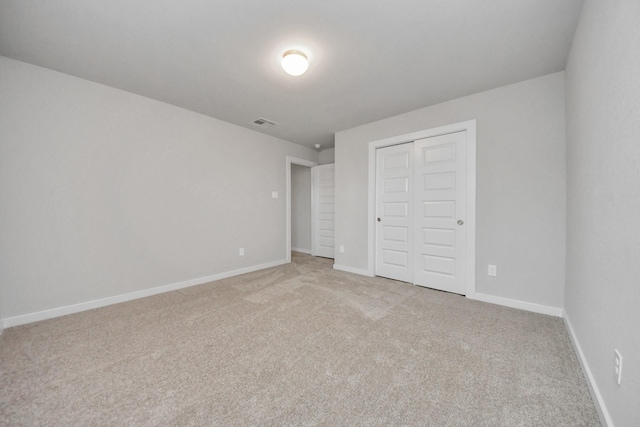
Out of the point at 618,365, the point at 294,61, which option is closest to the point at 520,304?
the point at 618,365

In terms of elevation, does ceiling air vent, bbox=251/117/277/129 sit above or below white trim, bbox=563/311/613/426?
above

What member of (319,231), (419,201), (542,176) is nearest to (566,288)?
(542,176)

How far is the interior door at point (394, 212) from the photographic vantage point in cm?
339

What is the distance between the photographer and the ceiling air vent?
3.65 m

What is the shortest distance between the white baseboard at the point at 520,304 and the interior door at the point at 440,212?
0.20m

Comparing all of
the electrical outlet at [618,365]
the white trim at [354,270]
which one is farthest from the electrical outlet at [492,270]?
the electrical outlet at [618,365]

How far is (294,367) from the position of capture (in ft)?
5.17

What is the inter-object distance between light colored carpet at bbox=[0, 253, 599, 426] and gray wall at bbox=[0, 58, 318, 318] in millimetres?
494

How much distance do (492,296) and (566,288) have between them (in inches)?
25.1

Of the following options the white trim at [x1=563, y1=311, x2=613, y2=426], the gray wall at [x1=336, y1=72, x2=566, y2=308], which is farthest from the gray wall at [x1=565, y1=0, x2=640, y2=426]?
the gray wall at [x1=336, y1=72, x2=566, y2=308]

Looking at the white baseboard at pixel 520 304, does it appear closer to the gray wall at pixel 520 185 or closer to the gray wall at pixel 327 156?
the gray wall at pixel 520 185

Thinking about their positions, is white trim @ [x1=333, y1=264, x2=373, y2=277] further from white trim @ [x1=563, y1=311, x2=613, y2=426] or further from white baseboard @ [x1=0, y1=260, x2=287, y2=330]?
white trim @ [x1=563, y1=311, x2=613, y2=426]

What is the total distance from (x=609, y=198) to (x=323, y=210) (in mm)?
4398

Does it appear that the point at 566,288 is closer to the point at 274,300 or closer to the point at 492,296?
the point at 492,296
